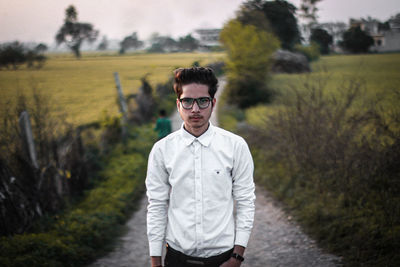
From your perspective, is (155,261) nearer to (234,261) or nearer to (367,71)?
(234,261)

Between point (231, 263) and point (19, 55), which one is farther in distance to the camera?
point (19, 55)

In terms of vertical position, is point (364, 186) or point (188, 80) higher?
point (188, 80)

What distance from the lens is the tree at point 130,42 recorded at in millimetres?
14680

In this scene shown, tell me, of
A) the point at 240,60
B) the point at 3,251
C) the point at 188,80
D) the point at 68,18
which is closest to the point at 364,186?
the point at 188,80

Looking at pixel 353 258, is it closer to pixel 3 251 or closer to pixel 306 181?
pixel 306 181

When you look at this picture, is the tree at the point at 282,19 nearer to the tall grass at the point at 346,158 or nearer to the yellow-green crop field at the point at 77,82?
the tall grass at the point at 346,158

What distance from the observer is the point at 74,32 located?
9531 millimetres

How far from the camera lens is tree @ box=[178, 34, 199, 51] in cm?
1560

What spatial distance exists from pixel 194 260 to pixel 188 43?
589 inches

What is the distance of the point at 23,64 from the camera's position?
21.8 ft

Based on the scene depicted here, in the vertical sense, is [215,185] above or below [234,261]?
above

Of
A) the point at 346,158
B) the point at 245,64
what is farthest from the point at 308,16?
the point at 245,64

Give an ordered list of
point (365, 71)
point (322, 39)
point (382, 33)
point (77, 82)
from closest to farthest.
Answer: point (382, 33) < point (365, 71) < point (322, 39) < point (77, 82)

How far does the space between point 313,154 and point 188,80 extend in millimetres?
5007
